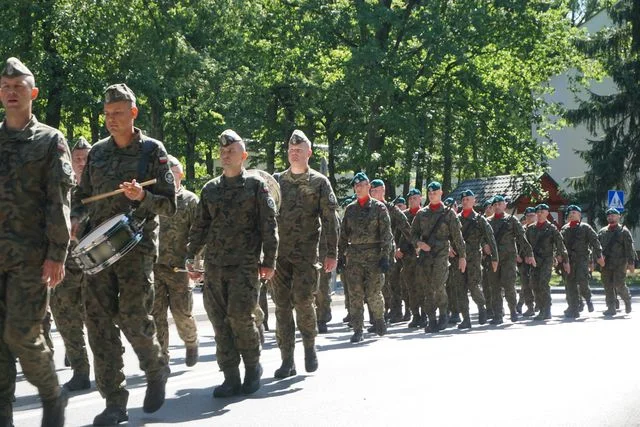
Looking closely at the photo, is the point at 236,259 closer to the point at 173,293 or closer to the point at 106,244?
the point at 173,293

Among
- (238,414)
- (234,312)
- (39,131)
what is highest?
(39,131)

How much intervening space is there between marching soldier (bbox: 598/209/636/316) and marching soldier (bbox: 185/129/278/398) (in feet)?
43.4

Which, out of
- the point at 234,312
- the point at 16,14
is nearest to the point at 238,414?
the point at 234,312

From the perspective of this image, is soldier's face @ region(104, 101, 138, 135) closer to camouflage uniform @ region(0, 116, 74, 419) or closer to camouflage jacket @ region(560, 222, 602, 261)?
camouflage uniform @ region(0, 116, 74, 419)

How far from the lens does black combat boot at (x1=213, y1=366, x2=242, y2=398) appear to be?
9.98 metres

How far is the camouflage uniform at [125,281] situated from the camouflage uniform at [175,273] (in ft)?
10.2

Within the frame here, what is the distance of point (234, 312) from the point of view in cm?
988

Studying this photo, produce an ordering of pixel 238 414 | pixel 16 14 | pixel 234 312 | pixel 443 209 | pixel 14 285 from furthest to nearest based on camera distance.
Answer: pixel 16 14 < pixel 443 209 < pixel 234 312 < pixel 238 414 < pixel 14 285

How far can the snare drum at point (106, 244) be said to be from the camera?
7902 millimetres

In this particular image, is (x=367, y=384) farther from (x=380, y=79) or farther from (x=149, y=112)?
(x=149, y=112)

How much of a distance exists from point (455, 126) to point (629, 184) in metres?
6.39

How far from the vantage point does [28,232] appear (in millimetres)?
7492

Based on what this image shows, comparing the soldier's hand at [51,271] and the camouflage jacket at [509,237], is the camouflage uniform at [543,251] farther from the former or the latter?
the soldier's hand at [51,271]

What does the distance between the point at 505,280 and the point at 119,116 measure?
13226 millimetres
